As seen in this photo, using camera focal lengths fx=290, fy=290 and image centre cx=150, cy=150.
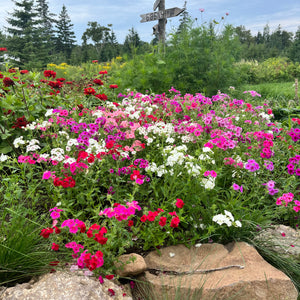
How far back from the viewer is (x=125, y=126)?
124 inches

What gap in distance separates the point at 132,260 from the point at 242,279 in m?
0.78

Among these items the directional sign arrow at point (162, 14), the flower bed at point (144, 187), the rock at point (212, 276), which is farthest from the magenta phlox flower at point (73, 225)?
the directional sign arrow at point (162, 14)

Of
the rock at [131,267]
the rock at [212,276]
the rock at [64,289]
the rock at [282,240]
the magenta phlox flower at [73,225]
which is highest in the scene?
the magenta phlox flower at [73,225]

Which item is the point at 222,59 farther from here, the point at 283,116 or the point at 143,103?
the point at 143,103

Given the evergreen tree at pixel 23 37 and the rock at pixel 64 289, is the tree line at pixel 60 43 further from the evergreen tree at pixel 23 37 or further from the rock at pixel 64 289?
the rock at pixel 64 289

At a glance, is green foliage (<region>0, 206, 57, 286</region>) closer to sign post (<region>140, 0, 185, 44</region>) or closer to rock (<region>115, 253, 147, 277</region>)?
rock (<region>115, 253, 147, 277</region>)

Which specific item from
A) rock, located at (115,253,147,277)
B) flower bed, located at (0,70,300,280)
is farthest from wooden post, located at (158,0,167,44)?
rock, located at (115,253,147,277)

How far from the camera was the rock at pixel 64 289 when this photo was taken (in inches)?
67.5

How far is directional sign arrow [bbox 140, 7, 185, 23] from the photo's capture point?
7.76 meters

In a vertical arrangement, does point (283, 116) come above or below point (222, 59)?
below

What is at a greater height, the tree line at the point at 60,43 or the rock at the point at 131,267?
the tree line at the point at 60,43

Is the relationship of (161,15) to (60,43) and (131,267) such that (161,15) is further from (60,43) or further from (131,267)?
(60,43)

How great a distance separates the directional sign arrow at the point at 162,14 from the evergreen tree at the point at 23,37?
77.3 feet

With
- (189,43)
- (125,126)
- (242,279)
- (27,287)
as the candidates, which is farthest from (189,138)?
(189,43)
